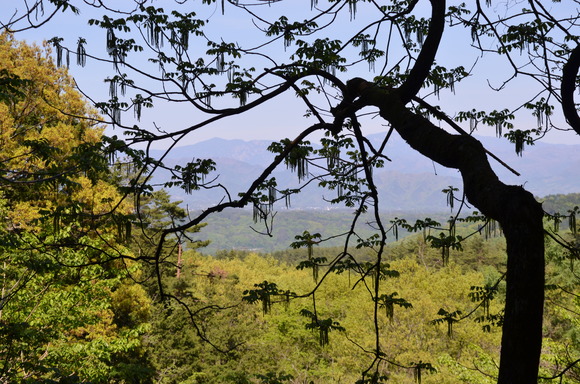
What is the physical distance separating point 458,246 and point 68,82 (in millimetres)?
17841

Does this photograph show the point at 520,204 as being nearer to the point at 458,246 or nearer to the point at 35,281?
the point at 458,246

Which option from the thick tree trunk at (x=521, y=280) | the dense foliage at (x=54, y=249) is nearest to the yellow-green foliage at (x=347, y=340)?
the dense foliage at (x=54, y=249)

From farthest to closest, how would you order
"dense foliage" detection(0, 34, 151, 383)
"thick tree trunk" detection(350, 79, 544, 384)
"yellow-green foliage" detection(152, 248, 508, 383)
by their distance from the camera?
"yellow-green foliage" detection(152, 248, 508, 383)
"dense foliage" detection(0, 34, 151, 383)
"thick tree trunk" detection(350, 79, 544, 384)

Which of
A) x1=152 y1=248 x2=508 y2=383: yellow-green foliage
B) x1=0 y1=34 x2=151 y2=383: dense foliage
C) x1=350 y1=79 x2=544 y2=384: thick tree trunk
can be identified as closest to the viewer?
x1=350 y1=79 x2=544 y2=384: thick tree trunk

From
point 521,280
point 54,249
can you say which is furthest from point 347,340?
point 521,280

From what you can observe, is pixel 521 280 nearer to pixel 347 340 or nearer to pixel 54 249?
pixel 54 249

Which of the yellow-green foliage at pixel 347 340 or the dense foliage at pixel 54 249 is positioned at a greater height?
the dense foliage at pixel 54 249

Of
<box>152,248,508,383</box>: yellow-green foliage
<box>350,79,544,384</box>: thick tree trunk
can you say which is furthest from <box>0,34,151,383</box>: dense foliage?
<box>152,248,508,383</box>: yellow-green foliage

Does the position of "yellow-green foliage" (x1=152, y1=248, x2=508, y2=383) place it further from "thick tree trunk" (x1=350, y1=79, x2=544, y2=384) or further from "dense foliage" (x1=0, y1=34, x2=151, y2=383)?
"thick tree trunk" (x1=350, y1=79, x2=544, y2=384)

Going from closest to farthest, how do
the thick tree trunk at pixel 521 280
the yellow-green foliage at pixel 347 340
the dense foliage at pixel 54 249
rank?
the thick tree trunk at pixel 521 280, the dense foliage at pixel 54 249, the yellow-green foliage at pixel 347 340

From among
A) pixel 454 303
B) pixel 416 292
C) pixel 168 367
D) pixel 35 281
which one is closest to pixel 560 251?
pixel 454 303

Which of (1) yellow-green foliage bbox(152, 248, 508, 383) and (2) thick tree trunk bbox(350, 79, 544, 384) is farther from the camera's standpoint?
(1) yellow-green foliage bbox(152, 248, 508, 383)

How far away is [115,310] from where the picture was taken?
64.2 ft

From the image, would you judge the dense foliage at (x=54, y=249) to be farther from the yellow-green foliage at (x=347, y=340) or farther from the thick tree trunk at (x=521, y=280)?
the yellow-green foliage at (x=347, y=340)
